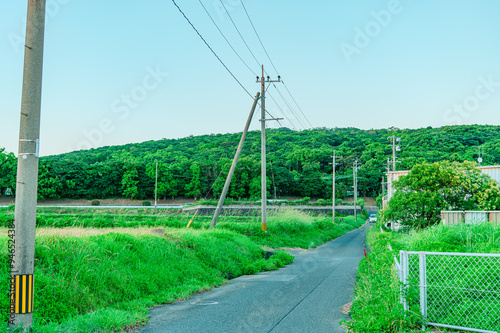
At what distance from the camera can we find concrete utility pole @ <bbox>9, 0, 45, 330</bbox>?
16.0ft

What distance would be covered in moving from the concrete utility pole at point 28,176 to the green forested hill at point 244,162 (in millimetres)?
57898

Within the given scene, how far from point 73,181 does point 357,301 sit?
73.4 meters

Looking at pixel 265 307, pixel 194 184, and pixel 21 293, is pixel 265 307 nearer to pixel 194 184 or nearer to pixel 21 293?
pixel 21 293

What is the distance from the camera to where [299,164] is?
9431 centimetres

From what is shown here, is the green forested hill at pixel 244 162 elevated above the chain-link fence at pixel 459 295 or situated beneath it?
elevated above

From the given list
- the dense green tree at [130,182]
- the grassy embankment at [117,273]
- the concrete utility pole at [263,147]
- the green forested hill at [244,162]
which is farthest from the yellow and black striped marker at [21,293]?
the dense green tree at [130,182]

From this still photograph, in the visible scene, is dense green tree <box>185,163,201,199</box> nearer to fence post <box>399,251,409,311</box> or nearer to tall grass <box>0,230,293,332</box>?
tall grass <box>0,230,293,332</box>

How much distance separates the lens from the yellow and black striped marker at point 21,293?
487 centimetres

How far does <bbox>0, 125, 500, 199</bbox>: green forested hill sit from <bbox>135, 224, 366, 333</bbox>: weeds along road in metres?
53.6

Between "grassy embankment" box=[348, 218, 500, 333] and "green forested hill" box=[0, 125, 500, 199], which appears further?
"green forested hill" box=[0, 125, 500, 199]

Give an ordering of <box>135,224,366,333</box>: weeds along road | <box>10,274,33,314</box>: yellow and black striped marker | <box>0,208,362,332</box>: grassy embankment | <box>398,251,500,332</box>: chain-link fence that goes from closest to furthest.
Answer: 1. <box>10,274,33,314</box>: yellow and black striped marker
2. <box>398,251,500,332</box>: chain-link fence
3. <box>0,208,362,332</box>: grassy embankment
4. <box>135,224,366,333</box>: weeds along road

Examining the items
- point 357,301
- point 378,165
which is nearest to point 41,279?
point 357,301

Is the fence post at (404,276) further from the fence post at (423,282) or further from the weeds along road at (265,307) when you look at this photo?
the weeds along road at (265,307)

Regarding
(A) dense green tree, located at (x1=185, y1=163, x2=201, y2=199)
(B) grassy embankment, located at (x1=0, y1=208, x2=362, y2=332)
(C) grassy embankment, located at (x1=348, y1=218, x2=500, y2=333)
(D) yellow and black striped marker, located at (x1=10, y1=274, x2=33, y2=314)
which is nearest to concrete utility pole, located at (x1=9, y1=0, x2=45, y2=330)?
(D) yellow and black striped marker, located at (x1=10, y1=274, x2=33, y2=314)
